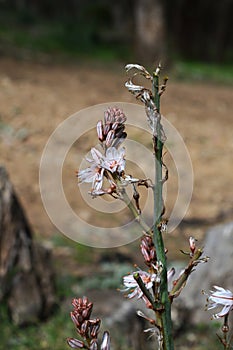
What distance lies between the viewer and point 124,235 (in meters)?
6.26

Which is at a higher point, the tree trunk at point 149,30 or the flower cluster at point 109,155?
the flower cluster at point 109,155

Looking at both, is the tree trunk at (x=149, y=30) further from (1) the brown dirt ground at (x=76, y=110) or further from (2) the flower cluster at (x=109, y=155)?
(2) the flower cluster at (x=109, y=155)

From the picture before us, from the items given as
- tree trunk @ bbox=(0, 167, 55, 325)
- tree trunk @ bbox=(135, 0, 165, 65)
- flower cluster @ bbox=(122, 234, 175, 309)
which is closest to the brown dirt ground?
tree trunk @ bbox=(0, 167, 55, 325)

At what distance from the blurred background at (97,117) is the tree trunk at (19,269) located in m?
0.01

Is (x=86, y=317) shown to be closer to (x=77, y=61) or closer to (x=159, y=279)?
(x=159, y=279)

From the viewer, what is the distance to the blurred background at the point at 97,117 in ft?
13.9

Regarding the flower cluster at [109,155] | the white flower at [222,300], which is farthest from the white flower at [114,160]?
the white flower at [222,300]

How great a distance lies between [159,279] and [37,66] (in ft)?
40.1

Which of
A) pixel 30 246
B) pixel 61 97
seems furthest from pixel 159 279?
pixel 61 97

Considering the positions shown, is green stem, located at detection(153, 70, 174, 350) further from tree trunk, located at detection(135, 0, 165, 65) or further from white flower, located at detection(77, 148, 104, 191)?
tree trunk, located at detection(135, 0, 165, 65)

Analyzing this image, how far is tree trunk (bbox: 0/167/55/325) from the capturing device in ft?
13.6

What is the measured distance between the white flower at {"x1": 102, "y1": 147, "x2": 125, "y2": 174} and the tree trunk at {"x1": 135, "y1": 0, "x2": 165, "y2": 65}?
564 inches

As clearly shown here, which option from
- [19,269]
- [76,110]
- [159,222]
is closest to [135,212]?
[159,222]

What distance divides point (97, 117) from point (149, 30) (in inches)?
423
